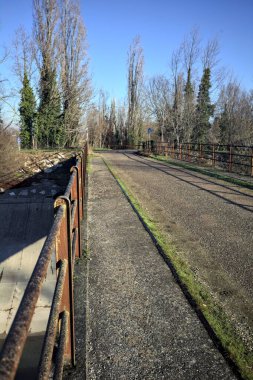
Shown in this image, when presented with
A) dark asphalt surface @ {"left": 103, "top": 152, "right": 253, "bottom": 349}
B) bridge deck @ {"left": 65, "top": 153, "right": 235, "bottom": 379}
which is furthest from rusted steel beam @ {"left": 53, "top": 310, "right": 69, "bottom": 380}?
dark asphalt surface @ {"left": 103, "top": 152, "right": 253, "bottom": 349}

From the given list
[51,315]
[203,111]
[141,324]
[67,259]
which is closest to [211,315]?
[141,324]

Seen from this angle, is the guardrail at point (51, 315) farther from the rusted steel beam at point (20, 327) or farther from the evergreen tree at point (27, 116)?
the evergreen tree at point (27, 116)

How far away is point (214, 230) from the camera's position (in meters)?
5.83

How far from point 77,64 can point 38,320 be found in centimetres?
2868

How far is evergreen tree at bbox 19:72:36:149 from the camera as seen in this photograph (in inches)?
1190

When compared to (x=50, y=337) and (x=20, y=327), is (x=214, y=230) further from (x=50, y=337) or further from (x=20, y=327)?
(x=20, y=327)

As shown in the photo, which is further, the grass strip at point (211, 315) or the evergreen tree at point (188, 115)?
the evergreen tree at point (188, 115)

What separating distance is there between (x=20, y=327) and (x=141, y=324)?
2020mm

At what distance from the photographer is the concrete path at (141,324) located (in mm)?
2326

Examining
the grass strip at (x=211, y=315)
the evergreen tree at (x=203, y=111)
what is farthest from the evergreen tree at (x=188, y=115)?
the grass strip at (x=211, y=315)

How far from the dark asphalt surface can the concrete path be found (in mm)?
434

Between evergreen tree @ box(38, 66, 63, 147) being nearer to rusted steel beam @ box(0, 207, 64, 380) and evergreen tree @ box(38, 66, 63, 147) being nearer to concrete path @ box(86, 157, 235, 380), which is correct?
concrete path @ box(86, 157, 235, 380)

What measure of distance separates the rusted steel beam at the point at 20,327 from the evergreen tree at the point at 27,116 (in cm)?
3040

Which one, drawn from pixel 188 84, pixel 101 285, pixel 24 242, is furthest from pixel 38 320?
pixel 188 84
